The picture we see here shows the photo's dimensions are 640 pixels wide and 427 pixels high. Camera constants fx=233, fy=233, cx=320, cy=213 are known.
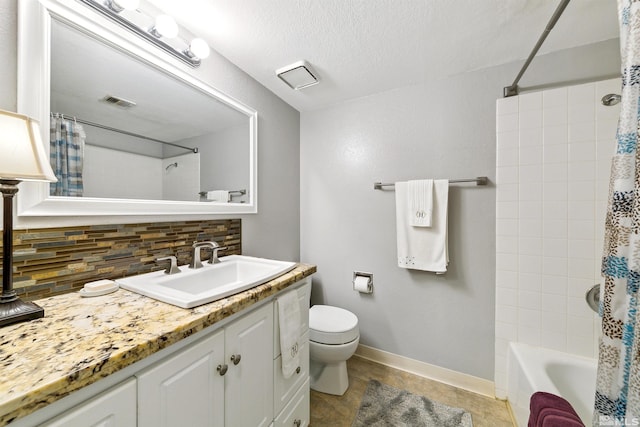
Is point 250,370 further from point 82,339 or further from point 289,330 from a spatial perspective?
point 82,339

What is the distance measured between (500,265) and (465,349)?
2.13ft

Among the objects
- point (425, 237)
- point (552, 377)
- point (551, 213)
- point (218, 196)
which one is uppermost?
point (218, 196)

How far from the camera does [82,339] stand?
57cm

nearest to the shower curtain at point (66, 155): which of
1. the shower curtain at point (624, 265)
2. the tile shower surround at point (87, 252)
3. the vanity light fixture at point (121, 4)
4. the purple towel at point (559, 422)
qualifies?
the tile shower surround at point (87, 252)

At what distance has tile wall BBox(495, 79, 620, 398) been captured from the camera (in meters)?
1.32

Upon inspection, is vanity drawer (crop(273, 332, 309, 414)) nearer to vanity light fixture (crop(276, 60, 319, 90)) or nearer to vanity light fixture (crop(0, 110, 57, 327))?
vanity light fixture (crop(0, 110, 57, 327))

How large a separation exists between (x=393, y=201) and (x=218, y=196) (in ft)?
4.27

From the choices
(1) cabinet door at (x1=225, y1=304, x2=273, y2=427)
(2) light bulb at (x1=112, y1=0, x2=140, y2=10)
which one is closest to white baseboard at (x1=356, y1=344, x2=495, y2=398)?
(1) cabinet door at (x1=225, y1=304, x2=273, y2=427)

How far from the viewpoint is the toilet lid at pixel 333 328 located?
1518mm

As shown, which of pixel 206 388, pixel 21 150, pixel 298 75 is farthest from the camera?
pixel 298 75

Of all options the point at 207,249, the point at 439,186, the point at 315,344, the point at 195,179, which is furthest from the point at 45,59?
the point at 439,186

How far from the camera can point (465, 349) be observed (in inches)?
64.6

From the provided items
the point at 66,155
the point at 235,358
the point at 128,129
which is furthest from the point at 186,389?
the point at 128,129

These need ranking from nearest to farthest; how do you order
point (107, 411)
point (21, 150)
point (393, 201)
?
point (107, 411), point (21, 150), point (393, 201)
